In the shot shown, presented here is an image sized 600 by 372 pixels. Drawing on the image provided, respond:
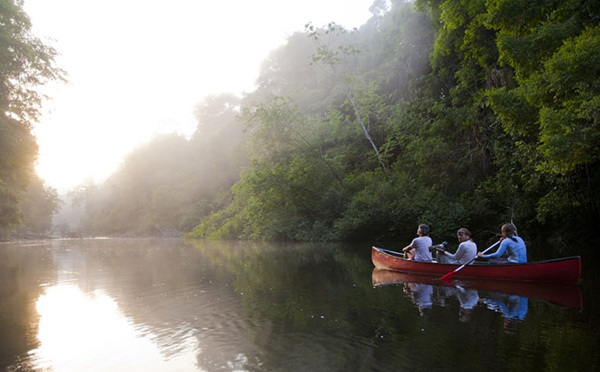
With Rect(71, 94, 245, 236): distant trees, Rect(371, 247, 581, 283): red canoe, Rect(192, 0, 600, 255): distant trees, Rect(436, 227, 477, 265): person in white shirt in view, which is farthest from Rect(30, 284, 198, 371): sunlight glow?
Rect(71, 94, 245, 236): distant trees

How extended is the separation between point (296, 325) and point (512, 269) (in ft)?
19.8

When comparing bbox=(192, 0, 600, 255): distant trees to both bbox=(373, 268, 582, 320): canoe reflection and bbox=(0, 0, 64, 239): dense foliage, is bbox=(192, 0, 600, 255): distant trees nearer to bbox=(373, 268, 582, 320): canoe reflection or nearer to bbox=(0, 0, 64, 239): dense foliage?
bbox=(373, 268, 582, 320): canoe reflection

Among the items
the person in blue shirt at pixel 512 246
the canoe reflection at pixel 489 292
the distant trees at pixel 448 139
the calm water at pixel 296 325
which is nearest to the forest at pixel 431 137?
the distant trees at pixel 448 139

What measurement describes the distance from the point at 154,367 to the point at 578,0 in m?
15.8

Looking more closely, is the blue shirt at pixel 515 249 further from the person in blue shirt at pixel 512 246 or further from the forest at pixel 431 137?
the forest at pixel 431 137

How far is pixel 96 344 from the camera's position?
5.86 metres

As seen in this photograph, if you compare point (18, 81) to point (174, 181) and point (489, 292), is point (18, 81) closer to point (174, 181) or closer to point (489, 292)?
point (489, 292)

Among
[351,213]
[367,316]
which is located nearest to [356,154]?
[351,213]

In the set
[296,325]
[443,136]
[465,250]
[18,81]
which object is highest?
[18,81]

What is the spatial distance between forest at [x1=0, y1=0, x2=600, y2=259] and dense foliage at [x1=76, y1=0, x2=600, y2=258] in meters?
0.07

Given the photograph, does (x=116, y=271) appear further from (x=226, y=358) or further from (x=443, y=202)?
(x=443, y=202)

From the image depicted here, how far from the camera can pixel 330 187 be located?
27.0 meters

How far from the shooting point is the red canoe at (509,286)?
27.1 ft

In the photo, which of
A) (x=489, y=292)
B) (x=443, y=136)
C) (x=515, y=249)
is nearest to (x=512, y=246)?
(x=515, y=249)
